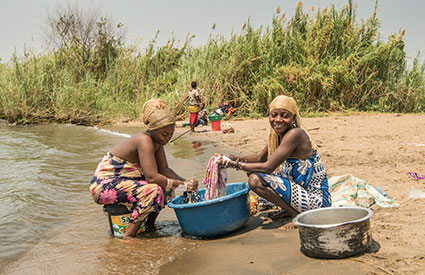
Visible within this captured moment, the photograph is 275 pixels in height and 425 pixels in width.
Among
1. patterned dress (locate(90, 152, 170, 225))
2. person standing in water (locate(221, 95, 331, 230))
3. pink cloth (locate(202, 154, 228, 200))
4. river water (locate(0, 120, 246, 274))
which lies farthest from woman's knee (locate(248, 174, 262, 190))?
patterned dress (locate(90, 152, 170, 225))

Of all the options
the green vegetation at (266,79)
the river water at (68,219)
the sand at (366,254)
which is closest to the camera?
the sand at (366,254)

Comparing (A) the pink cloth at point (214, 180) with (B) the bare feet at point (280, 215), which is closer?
(A) the pink cloth at point (214, 180)

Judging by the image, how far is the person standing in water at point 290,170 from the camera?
3.41m

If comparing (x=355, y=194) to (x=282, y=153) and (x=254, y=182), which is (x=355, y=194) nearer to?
(x=282, y=153)

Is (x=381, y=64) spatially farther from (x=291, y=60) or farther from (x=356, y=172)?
(x=356, y=172)

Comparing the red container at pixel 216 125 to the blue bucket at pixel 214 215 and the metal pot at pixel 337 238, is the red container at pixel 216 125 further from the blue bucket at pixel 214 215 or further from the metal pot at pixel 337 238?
the metal pot at pixel 337 238

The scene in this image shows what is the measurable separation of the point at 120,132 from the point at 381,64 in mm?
8082

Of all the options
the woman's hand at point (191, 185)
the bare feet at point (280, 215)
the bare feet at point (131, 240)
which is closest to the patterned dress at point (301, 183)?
the bare feet at point (280, 215)

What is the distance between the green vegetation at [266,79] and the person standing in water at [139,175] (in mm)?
Answer: 9224

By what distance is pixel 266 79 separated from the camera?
42.4 feet

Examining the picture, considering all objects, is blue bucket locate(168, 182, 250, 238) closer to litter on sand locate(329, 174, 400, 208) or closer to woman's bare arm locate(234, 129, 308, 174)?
woman's bare arm locate(234, 129, 308, 174)

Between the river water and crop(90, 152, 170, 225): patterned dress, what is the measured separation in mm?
303

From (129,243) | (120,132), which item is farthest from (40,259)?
(120,132)

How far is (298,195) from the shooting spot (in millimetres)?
3445
